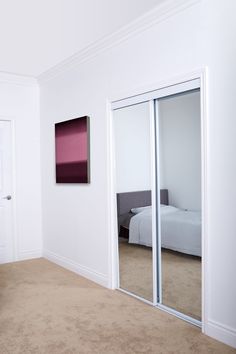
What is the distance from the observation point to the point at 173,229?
2979mm

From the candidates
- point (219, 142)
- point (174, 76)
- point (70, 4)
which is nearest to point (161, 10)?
point (174, 76)

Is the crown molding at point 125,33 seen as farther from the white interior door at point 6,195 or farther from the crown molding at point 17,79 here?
the white interior door at point 6,195

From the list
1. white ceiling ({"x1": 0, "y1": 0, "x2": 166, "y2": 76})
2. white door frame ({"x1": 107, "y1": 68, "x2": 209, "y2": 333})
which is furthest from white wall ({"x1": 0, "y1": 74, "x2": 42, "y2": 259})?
white door frame ({"x1": 107, "y1": 68, "x2": 209, "y2": 333})

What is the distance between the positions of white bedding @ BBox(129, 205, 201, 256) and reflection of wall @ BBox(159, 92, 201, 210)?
0.29 feet

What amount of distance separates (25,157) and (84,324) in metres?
2.77

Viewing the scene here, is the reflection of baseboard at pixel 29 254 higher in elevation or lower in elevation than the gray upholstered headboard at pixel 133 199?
lower

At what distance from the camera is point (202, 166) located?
2549 millimetres

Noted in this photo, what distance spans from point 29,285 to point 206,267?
210cm

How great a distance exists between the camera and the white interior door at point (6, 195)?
4.65 m

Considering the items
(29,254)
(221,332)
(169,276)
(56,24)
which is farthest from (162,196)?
(29,254)

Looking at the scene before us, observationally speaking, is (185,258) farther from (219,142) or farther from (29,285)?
(29,285)

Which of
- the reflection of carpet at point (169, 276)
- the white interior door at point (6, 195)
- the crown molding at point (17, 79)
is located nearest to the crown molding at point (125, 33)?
the crown molding at point (17, 79)

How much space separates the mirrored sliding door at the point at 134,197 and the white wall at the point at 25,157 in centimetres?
184

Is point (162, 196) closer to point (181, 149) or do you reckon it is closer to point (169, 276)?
point (181, 149)
